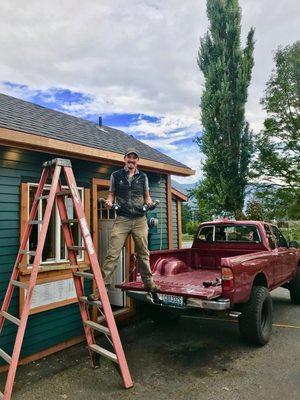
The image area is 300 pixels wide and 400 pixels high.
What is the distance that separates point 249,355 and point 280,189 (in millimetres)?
16727

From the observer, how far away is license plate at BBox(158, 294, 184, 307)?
4.46m

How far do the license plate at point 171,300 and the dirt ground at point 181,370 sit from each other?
82cm

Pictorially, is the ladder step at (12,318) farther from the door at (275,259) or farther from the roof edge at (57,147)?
the door at (275,259)

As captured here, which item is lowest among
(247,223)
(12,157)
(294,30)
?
(247,223)

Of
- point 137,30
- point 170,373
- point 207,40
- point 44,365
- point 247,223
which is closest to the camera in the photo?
point 170,373

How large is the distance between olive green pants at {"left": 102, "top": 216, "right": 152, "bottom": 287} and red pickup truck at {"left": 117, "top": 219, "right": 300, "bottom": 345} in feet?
2.12

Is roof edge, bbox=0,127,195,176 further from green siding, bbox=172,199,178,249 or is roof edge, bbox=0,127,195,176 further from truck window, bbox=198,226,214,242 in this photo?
green siding, bbox=172,199,178,249

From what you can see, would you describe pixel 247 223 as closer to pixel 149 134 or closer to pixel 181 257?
pixel 181 257

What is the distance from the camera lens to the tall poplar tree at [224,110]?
64.6 feet

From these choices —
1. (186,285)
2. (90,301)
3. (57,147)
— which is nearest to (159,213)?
(186,285)

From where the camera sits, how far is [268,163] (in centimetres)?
1984

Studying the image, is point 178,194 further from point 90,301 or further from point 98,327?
point 98,327

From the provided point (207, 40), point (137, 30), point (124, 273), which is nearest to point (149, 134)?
point (207, 40)

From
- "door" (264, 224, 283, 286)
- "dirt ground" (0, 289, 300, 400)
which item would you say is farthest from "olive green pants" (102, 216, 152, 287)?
"door" (264, 224, 283, 286)
